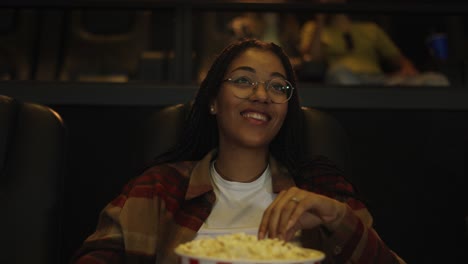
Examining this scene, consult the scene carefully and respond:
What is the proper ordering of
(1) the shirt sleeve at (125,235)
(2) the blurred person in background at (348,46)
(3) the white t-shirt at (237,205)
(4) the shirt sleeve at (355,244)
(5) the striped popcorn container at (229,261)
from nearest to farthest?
1. (5) the striped popcorn container at (229,261)
2. (4) the shirt sleeve at (355,244)
3. (1) the shirt sleeve at (125,235)
4. (3) the white t-shirt at (237,205)
5. (2) the blurred person in background at (348,46)

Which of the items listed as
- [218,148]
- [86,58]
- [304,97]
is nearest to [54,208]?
[218,148]

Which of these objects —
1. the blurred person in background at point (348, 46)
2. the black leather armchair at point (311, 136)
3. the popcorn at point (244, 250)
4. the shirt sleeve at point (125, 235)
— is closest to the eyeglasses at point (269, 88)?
the black leather armchair at point (311, 136)

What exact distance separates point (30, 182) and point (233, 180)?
495 millimetres

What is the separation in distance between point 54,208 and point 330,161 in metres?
0.66

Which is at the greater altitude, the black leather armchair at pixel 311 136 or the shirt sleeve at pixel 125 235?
the black leather armchair at pixel 311 136

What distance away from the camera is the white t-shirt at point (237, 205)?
1.49 m

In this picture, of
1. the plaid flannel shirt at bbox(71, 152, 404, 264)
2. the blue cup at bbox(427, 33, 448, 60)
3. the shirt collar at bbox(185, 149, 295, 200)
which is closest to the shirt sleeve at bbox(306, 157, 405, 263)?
the plaid flannel shirt at bbox(71, 152, 404, 264)

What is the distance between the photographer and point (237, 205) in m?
1.55

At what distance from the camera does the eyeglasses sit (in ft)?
5.14

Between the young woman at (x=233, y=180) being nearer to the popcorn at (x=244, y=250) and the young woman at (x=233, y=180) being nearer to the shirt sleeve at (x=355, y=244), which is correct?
the shirt sleeve at (x=355, y=244)

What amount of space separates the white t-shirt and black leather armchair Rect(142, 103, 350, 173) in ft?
0.46

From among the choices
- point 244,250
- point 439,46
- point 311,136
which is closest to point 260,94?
point 311,136

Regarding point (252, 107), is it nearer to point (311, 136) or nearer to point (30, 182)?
point (311, 136)

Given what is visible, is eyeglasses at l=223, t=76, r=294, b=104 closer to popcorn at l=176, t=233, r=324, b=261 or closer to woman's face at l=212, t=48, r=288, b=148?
woman's face at l=212, t=48, r=288, b=148
